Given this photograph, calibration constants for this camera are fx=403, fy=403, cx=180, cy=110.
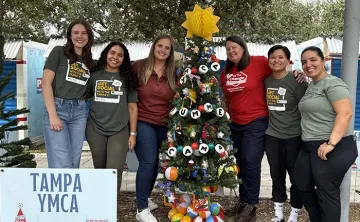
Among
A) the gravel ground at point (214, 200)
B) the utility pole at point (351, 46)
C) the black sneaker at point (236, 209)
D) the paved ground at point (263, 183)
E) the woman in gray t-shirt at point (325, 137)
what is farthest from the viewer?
the paved ground at point (263, 183)

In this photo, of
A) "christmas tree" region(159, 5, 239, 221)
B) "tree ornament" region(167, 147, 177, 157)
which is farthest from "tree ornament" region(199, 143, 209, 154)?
"tree ornament" region(167, 147, 177, 157)

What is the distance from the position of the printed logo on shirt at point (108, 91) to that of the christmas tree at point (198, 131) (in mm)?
613

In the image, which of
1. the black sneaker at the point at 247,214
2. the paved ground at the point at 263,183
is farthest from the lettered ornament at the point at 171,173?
the paved ground at the point at 263,183

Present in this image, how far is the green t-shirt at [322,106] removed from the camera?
3619mm

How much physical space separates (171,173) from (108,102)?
1.00m

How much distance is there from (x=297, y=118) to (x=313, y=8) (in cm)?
2513

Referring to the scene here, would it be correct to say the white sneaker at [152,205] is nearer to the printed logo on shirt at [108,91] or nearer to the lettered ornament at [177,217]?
the lettered ornament at [177,217]

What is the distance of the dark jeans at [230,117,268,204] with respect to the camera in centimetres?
456

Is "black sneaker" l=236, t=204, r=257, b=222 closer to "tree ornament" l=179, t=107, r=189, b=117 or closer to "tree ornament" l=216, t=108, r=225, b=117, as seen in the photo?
"tree ornament" l=216, t=108, r=225, b=117

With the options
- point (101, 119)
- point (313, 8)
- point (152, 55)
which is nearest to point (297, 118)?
point (152, 55)

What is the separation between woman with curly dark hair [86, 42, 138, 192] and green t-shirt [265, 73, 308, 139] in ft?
4.90

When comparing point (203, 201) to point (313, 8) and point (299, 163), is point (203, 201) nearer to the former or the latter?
point (299, 163)

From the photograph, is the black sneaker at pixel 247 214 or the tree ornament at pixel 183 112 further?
the black sneaker at pixel 247 214

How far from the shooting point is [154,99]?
4.44 metres
